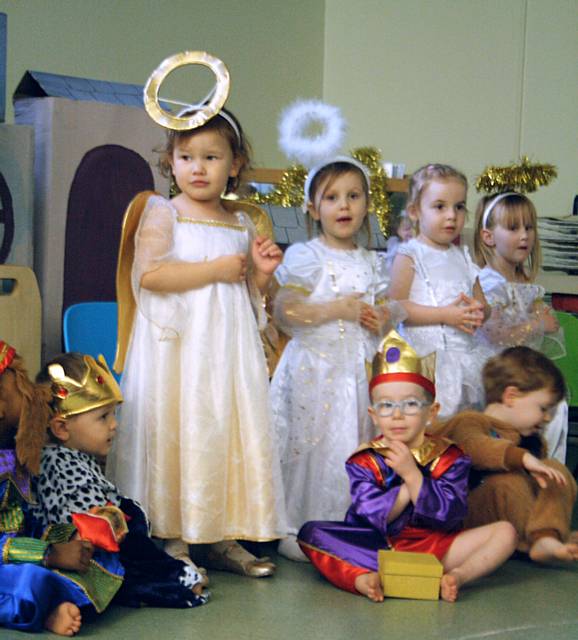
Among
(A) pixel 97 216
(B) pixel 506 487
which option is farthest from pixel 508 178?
(A) pixel 97 216

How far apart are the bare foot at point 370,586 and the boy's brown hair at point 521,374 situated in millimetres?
773

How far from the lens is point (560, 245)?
4648mm

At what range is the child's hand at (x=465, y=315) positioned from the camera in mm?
3236

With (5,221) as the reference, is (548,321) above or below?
below

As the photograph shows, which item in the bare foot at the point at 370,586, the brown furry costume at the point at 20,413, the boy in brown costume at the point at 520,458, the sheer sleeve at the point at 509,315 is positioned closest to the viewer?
the brown furry costume at the point at 20,413

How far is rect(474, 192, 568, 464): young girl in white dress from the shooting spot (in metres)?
3.51

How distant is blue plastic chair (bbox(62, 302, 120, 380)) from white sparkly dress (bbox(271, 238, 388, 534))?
0.55 meters

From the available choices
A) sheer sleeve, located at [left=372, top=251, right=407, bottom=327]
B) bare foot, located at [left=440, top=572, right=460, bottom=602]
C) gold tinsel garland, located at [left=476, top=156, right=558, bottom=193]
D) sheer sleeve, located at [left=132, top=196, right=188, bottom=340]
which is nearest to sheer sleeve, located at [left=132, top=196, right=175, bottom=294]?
sheer sleeve, located at [left=132, top=196, right=188, bottom=340]

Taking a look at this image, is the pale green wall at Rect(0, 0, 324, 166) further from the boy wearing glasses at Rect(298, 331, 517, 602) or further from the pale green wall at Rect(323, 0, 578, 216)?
the boy wearing glasses at Rect(298, 331, 517, 602)

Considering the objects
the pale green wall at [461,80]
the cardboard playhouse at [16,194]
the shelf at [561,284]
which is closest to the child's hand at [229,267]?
the cardboard playhouse at [16,194]

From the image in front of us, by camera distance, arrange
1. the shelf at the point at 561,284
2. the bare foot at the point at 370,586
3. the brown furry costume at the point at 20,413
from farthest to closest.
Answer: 1. the shelf at the point at 561,284
2. the bare foot at the point at 370,586
3. the brown furry costume at the point at 20,413

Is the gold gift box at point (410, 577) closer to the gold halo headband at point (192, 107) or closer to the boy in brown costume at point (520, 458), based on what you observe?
the boy in brown costume at point (520, 458)

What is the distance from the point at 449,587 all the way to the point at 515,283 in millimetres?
1386

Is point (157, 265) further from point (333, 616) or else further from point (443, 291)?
point (443, 291)
